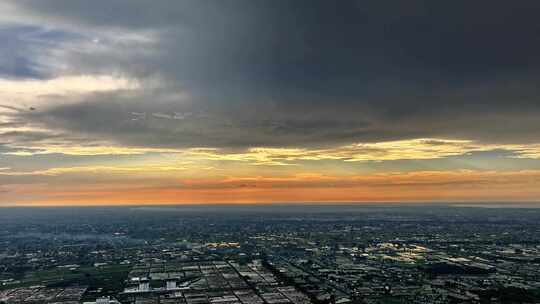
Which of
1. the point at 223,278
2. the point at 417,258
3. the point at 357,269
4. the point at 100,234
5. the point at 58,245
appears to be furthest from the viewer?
the point at 100,234

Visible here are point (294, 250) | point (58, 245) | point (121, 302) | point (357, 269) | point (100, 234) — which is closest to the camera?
point (121, 302)

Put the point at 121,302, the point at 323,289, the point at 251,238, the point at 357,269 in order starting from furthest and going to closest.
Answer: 1. the point at 251,238
2. the point at 357,269
3. the point at 323,289
4. the point at 121,302

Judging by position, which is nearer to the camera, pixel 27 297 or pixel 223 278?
pixel 27 297

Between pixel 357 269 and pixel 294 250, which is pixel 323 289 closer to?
pixel 357 269

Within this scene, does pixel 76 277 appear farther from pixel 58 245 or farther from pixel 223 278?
pixel 58 245

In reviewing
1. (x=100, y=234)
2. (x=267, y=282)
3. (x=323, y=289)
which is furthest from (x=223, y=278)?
(x=100, y=234)

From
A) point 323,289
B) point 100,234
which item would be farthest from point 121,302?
point 100,234

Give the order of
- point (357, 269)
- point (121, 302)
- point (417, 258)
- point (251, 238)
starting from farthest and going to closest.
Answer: point (251, 238) < point (417, 258) < point (357, 269) < point (121, 302)

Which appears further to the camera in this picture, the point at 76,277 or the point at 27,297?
the point at 76,277
